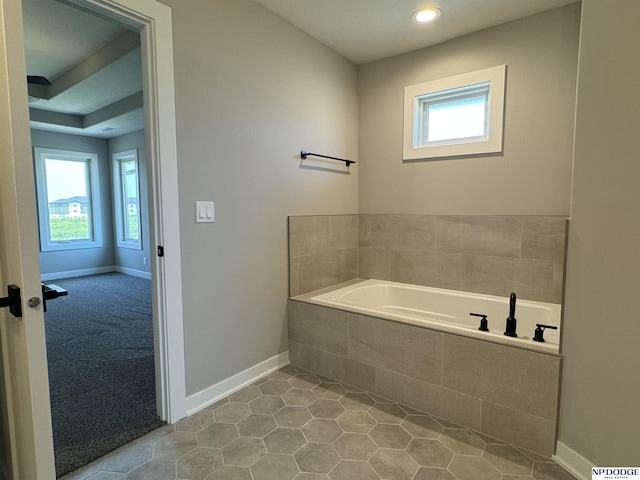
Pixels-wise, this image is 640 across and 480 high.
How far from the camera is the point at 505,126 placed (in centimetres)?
252

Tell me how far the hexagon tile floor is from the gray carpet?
135 mm

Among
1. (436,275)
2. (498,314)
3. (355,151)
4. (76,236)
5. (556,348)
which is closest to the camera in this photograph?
(556,348)

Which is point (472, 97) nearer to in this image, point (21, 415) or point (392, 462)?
point (392, 462)

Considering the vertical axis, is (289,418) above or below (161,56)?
below

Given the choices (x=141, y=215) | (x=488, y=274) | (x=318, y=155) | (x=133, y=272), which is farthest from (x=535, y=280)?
(x=133, y=272)

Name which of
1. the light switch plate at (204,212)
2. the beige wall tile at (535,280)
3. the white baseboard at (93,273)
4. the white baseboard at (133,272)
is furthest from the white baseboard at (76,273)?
the beige wall tile at (535,280)

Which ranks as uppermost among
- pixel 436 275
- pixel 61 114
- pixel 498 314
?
pixel 61 114

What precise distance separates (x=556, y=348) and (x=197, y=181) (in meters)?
2.04

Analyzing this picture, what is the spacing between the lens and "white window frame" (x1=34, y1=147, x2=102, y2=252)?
5418 millimetres

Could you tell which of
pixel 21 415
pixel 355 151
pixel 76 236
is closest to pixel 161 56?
pixel 21 415

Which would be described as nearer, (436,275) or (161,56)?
(161,56)

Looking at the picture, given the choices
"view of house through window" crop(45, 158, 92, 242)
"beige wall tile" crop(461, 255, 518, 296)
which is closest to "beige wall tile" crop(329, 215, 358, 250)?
"beige wall tile" crop(461, 255, 518, 296)

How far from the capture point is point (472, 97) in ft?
8.93

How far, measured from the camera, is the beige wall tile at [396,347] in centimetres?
197
